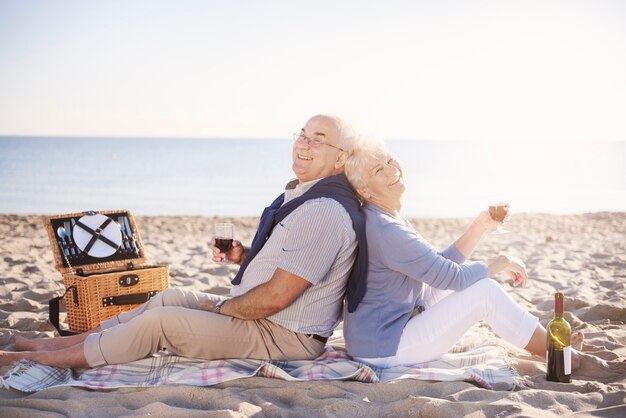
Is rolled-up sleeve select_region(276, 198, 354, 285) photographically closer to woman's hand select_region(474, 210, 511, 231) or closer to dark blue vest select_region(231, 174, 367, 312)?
dark blue vest select_region(231, 174, 367, 312)

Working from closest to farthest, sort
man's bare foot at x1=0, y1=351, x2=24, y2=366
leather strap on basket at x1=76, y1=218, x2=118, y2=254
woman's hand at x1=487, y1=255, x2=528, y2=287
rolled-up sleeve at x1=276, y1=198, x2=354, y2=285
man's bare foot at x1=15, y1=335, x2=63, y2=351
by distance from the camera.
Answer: rolled-up sleeve at x1=276, y1=198, x2=354, y2=285 < man's bare foot at x1=0, y1=351, x2=24, y2=366 < woman's hand at x1=487, y1=255, x2=528, y2=287 < man's bare foot at x1=15, y1=335, x2=63, y2=351 < leather strap on basket at x1=76, y1=218, x2=118, y2=254

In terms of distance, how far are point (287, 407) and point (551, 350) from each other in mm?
1392

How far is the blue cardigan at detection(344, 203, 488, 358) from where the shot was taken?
331cm

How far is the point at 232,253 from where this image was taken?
3.86m

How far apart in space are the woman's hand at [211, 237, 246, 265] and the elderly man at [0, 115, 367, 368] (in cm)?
28

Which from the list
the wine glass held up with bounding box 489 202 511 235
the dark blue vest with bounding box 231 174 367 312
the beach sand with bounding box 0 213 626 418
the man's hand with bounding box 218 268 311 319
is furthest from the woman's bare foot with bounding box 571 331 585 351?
the man's hand with bounding box 218 268 311 319

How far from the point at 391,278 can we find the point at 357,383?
55cm

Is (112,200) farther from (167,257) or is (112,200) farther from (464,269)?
(464,269)

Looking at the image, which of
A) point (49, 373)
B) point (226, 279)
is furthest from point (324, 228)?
point (226, 279)

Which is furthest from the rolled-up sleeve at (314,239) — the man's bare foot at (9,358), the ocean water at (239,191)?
the ocean water at (239,191)

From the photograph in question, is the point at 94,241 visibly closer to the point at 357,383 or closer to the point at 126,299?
the point at 126,299

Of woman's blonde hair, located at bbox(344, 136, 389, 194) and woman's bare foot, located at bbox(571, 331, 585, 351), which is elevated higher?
woman's blonde hair, located at bbox(344, 136, 389, 194)

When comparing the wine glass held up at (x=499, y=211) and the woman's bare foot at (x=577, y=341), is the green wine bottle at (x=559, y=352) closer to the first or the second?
the woman's bare foot at (x=577, y=341)

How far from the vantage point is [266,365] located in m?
3.43
